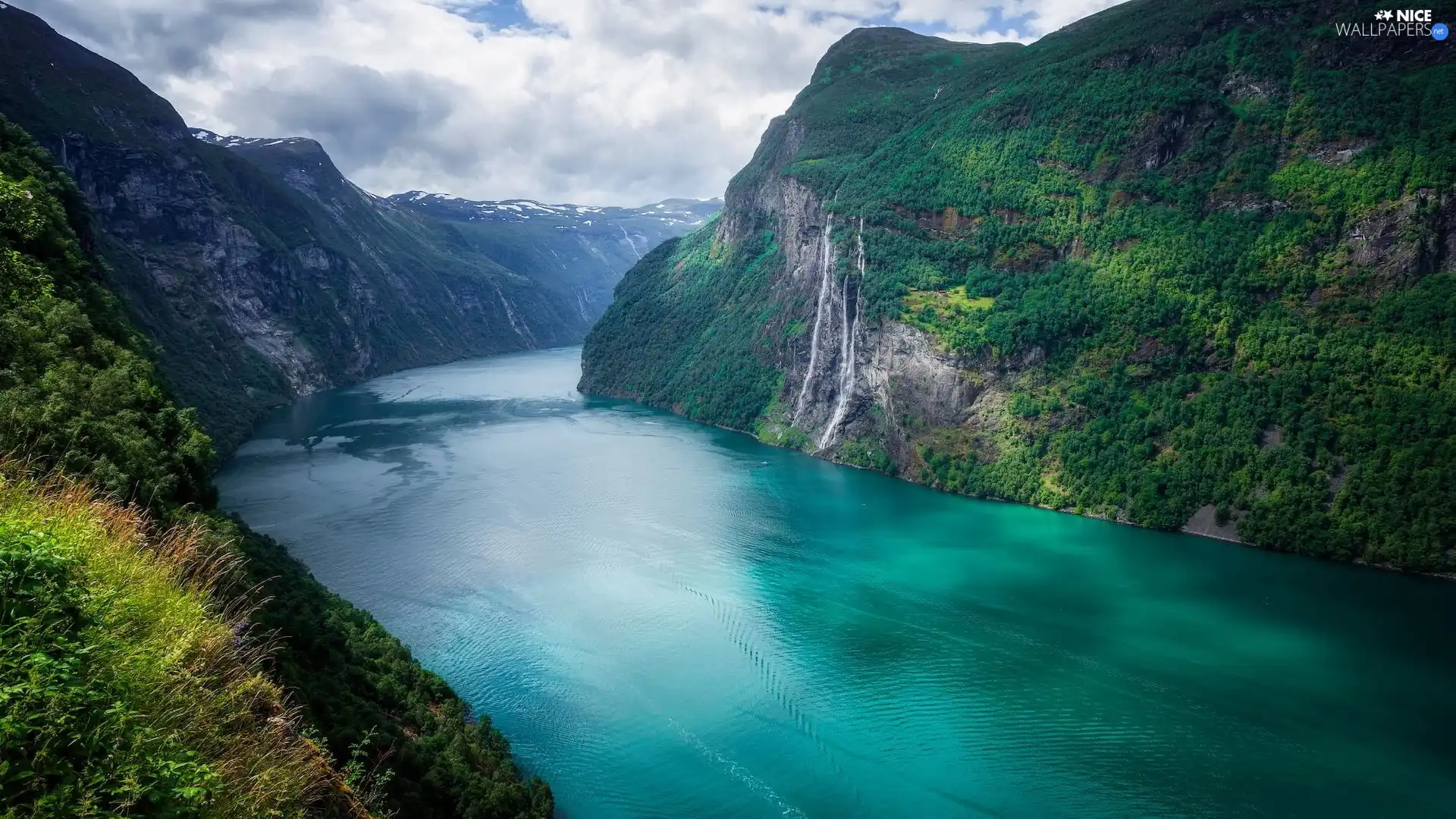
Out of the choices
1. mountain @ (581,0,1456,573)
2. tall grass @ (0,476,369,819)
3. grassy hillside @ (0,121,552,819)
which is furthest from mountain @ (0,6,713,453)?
tall grass @ (0,476,369,819)

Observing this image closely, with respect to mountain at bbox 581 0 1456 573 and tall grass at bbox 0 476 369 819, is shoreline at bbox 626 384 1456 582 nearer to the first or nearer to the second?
mountain at bbox 581 0 1456 573

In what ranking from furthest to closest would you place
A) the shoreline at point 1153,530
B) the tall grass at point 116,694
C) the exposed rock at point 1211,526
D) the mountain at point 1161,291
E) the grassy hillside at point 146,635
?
the exposed rock at point 1211,526 → the mountain at point 1161,291 → the shoreline at point 1153,530 → the grassy hillside at point 146,635 → the tall grass at point 116,694

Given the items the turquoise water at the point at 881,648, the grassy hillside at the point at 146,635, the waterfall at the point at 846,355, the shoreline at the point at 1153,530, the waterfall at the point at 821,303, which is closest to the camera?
the grassy hillside at the point at 146,635

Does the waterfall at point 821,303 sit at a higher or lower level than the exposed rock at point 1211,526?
higher

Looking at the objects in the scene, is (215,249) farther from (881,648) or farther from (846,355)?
(881,648)

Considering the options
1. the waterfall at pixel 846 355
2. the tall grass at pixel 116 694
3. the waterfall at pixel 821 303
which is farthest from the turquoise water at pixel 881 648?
the waterfall at pixel 821 303

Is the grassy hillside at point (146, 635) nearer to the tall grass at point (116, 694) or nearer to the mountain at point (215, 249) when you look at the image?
the tall grass at point (116, 694)
